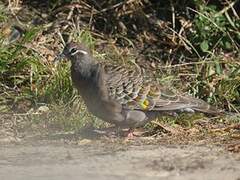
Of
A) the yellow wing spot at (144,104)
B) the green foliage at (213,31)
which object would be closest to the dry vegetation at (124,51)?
the green foliage at (213,31)

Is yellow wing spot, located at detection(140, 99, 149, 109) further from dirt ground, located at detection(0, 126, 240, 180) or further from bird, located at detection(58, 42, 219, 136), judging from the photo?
dirt ground, located at detection(0, 126, 240, 180)

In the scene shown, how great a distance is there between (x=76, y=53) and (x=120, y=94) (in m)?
0.60

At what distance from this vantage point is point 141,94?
705cm

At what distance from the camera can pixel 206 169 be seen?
5867 mm

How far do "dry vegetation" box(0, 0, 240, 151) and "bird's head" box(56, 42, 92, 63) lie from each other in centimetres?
53

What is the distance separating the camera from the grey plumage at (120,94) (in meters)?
6.90

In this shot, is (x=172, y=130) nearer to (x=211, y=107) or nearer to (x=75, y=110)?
(x=211, y=107)

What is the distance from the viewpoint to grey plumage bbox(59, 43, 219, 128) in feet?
22.6

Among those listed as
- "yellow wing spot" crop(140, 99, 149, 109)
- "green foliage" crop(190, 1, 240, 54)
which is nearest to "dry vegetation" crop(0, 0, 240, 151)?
"green foliage" crop(190, 1, 240, 54)

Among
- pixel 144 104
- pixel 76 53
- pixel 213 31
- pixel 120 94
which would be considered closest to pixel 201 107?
pixel 144 104

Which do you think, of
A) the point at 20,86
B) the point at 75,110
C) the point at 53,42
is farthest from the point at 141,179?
the point at 53,42

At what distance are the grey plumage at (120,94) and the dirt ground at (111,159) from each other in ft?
0.77

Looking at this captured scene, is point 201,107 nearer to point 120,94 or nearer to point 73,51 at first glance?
point 120,94

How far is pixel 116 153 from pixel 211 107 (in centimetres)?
130
